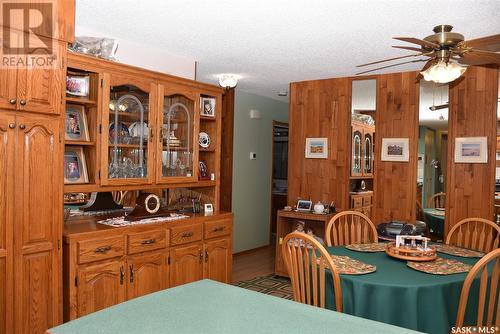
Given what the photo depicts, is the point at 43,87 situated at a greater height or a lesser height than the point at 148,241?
greater

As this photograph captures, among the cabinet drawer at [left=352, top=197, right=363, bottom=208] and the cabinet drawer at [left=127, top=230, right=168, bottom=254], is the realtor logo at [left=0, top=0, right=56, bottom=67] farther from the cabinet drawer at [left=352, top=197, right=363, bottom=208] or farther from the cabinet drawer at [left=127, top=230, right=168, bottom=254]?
the cabinet drawer at [left=352, top=197, right=363, bottom=208]

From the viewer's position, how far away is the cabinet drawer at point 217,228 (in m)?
3.60

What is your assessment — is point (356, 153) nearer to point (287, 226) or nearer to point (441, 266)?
point (287, 226)

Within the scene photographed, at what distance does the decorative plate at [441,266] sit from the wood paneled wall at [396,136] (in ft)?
5.90

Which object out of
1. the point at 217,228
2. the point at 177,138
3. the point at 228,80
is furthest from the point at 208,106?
the point at 217,228

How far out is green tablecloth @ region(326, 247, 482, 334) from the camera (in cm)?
204

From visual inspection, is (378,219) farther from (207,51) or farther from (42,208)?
(42,208)

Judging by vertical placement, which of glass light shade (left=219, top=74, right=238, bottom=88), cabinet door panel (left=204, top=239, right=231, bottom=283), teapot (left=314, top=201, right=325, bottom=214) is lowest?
cabinet door panel (left=204, top=239, right=231, bottom=283)

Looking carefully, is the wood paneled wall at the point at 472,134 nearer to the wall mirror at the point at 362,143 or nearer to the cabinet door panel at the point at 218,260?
the wall mirror at the point at 362,143

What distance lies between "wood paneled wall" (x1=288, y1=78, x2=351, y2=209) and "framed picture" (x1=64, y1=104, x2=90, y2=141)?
2.64 m

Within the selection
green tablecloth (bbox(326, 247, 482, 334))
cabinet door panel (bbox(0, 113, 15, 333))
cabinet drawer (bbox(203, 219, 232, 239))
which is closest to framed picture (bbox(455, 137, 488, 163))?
green tablecloth (bbox(326, 247, 482, 334))

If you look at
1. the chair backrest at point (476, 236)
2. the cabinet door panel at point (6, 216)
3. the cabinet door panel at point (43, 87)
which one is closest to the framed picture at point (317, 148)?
the chair backrest at point (476, 236)

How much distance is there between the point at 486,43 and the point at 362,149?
229cm

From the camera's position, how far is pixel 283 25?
9.84 ft
